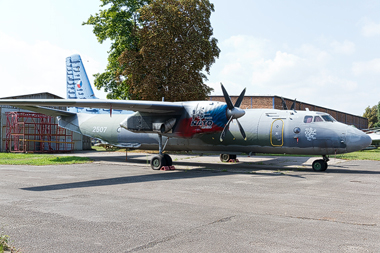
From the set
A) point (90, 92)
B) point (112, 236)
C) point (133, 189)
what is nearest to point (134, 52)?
point (90, 92)

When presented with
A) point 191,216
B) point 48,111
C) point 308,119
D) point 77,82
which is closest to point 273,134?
point 308,119

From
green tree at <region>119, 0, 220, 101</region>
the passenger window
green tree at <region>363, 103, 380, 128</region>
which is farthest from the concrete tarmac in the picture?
green tree at <region>363, 103, 380, 128</region>

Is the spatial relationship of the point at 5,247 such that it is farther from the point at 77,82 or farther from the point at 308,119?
the point at 77,82

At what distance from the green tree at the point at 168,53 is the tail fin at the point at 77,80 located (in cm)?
744

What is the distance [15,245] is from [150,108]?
39.0ft

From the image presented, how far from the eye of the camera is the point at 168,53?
32875 mm

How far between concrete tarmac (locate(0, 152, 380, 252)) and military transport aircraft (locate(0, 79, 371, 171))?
3793 millimetres

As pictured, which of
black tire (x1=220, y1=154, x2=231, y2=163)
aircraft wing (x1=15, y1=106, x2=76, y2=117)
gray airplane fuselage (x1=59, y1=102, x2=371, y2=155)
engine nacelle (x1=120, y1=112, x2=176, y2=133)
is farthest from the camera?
black tire (x1=220, y1=154, x2=231, y2=163)

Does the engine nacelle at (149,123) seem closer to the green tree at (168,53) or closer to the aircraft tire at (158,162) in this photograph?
the aircraft tire at (158,162)

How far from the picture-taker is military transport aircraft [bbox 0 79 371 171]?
16406 millimetres

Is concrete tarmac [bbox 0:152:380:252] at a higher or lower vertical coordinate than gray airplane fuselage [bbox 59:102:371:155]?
lower

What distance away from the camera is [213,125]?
1691 cm

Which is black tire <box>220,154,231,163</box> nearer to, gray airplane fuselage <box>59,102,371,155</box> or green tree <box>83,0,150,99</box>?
gray airplane fuselage <box>59,102,371,155</box>

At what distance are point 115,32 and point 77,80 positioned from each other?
12.6m
